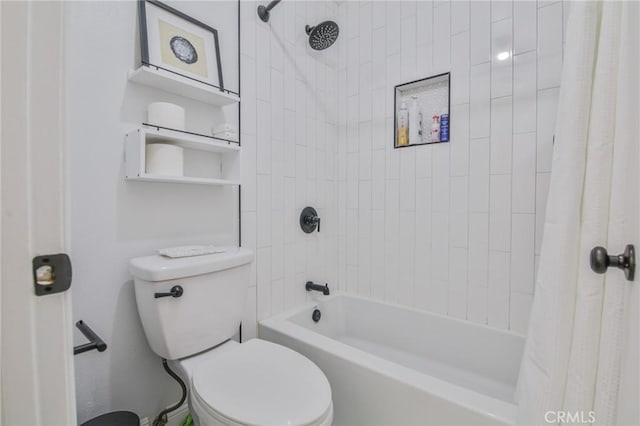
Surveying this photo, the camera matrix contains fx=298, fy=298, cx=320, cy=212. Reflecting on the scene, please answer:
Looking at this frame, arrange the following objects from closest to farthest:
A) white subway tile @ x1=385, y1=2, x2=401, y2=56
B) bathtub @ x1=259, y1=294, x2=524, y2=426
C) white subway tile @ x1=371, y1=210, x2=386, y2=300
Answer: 1. bathtub @ x1=259, y1=294, x2=524, y2=426
2. white subway tile @ x1=385, y1=2, x2=401, y2=56
3. white subway tile @ x1=371, y1=210, x2=386, y2=300

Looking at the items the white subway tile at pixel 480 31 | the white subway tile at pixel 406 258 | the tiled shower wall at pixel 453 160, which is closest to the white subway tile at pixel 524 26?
the tiled shower wall at pixel 453 160

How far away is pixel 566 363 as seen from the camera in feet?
2.15

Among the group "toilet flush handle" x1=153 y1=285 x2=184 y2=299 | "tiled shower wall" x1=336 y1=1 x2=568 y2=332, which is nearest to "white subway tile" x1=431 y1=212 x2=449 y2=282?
"tiled shower wall" x1=336 y1=1 x2=568 y2=332

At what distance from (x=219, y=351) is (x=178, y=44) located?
4.16ft

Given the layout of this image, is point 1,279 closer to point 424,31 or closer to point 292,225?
point 292,225

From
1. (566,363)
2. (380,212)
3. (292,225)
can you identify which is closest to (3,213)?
(566,363)

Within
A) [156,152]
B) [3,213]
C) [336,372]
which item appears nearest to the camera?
[3,213]

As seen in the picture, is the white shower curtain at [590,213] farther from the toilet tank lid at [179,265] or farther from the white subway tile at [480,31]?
the toilet tank lid at [179,265]

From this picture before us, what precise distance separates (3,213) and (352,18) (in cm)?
216

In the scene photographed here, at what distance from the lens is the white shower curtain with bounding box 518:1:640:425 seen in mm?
562

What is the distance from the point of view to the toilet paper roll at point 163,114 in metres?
1.13

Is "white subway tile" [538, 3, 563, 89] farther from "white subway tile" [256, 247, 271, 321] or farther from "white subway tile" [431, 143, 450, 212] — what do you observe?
"white subway tile" [256, 247, 271, 321]

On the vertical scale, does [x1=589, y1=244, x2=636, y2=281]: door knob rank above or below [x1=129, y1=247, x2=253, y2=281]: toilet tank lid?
above

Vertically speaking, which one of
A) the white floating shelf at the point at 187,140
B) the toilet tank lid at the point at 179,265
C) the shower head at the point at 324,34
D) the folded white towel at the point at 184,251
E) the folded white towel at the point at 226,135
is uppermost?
the shower head at the point at 324,34
